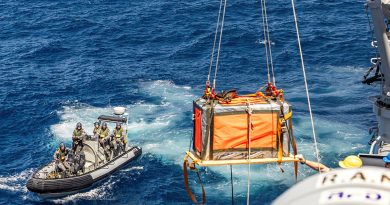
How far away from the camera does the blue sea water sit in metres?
39.1

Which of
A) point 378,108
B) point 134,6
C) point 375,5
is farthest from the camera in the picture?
point 134,6

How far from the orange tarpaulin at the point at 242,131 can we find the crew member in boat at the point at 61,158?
2002 cm

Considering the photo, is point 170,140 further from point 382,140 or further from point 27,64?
point 27,64

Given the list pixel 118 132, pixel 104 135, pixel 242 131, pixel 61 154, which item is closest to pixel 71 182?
pixel 61 154

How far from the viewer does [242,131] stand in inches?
777

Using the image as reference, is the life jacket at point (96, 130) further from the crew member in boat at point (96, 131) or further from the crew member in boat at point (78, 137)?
the crew member in boat at point (78, 137)

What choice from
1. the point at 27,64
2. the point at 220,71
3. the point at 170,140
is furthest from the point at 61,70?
the point at 170,140

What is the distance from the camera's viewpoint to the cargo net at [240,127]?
1938 cm

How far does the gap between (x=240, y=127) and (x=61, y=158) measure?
20.7 metres

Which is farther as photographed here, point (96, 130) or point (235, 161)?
point (96, 130)

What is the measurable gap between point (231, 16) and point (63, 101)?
27.4 meters

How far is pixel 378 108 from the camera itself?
29672 mm

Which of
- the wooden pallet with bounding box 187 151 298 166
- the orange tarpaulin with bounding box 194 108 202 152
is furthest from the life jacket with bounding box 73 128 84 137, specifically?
the wooden pallet with bounding box 187 151 298 166

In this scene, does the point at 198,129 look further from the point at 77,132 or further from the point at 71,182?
the point at 77,132
